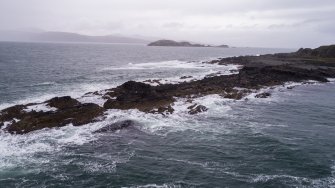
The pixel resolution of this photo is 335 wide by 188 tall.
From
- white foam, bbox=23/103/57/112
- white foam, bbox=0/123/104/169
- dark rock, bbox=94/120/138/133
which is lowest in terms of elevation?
white foam, bbox=0/123/104/169

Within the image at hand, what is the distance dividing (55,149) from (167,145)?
8.03 m

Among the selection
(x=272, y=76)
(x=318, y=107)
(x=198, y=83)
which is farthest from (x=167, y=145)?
(x=272, y=76)

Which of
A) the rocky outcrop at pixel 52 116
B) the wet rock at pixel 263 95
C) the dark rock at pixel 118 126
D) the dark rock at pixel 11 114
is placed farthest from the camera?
the wet rock at pixel 263 95

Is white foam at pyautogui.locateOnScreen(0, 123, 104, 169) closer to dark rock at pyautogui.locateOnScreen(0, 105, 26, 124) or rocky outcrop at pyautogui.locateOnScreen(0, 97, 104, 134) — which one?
rocky outcrop at pyautogui.locateOnScreen(0, 97, 104, 134)

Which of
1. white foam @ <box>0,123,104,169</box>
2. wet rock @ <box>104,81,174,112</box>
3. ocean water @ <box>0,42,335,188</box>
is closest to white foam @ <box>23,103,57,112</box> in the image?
ocean water @ <box>0,42,335,188</box>

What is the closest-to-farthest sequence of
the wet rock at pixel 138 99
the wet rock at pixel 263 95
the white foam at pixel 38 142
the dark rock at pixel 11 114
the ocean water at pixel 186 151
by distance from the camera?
the ocean water at pixel 186 151, the white foam at pixel 38 142, the dark rock at pixel 11 114, the wet rock at pixel 138 99, the wet rock at pixel 263 95

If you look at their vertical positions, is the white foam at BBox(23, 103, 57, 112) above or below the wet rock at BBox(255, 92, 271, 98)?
below

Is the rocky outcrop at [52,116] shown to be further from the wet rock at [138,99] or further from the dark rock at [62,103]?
the wet rock at [138,99]

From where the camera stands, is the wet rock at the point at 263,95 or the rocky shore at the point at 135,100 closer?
the rocky shore at the point at 135,100

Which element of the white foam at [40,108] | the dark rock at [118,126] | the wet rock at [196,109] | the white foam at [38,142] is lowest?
the white foam at [38,142]

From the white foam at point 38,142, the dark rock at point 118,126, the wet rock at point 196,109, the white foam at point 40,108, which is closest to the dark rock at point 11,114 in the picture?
the white foam at point 40,108

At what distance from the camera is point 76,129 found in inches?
1094

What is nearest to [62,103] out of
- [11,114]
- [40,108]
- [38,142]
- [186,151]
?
[40,108]

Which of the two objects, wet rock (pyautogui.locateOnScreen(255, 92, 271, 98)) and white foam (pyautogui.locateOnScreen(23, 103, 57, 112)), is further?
wet rock (pyautogui.locateOnScreen(255, 92, 271, 98))
